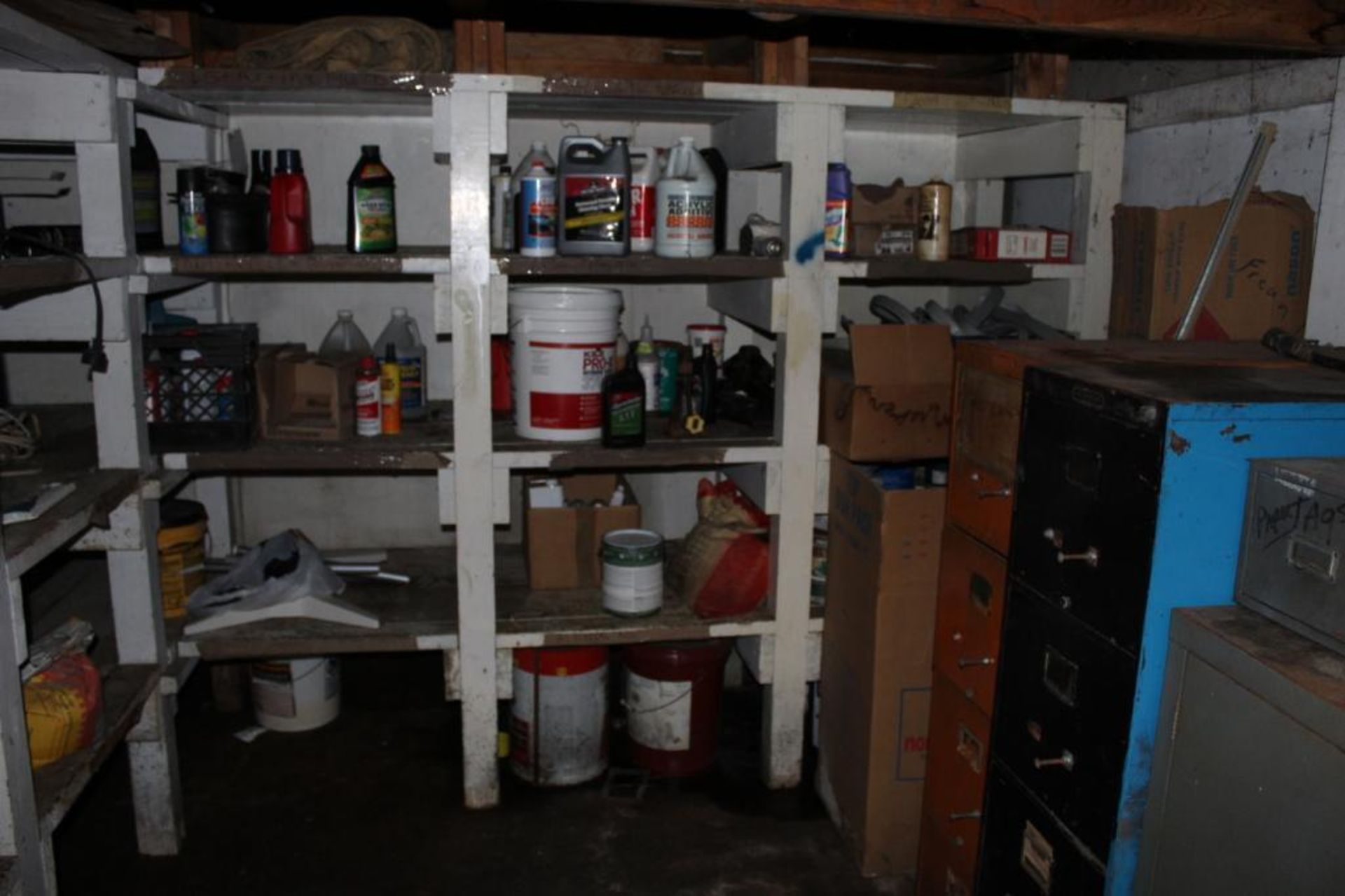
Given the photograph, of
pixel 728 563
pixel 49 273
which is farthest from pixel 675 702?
pixel 49 273

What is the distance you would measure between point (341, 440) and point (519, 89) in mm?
997

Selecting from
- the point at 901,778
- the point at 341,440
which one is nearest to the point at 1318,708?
the point at 901,778

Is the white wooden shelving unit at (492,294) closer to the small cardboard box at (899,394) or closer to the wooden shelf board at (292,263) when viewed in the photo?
the wooden shelf board at (292,263)

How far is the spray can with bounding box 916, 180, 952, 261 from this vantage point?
264 centimetres

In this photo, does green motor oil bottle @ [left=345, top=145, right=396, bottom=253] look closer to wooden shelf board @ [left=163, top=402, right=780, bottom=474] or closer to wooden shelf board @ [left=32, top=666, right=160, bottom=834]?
wooden shelf board @ [left=163, top=402, right=780, bottom=474]

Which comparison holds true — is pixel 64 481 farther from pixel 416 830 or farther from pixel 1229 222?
pixel 1229 222

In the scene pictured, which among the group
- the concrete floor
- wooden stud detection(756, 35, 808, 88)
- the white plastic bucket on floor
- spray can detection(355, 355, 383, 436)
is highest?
wooden stud detection(756, 35, 808, 88)

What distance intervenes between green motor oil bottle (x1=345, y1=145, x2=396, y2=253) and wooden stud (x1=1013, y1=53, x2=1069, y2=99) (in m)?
1.81

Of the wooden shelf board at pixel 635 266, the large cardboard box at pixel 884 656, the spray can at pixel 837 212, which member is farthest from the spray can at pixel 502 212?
the large cardboard box at pixel 884 656

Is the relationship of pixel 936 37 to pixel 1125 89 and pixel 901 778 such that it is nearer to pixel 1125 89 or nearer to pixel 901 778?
pixel 1125 89

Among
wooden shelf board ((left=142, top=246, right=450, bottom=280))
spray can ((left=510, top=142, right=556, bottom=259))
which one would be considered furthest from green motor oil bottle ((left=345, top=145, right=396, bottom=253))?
spray can ((left=510, top=142, right=556, bottom=259))

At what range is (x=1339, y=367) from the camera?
1.71 m

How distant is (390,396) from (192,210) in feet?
2.14

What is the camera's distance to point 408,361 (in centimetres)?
295
